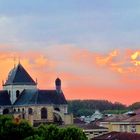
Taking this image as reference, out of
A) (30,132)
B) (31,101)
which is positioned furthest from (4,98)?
(30,132)

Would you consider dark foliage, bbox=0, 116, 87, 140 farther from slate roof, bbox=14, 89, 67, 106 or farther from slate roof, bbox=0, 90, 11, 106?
slate roof, bbox=0, 90, 11, 106

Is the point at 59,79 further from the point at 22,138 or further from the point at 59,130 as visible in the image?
the point at 59,130

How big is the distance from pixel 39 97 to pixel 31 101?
178cm

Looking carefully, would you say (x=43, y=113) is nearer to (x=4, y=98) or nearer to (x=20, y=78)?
(x=4, y=98)

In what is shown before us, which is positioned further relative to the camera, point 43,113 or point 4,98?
point 4,98

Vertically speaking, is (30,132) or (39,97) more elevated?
(39,97)

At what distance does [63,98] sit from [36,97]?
17.7ft

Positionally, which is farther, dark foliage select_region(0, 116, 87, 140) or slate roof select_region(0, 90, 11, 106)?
slate roof select_region(0, 90, 11, 106)

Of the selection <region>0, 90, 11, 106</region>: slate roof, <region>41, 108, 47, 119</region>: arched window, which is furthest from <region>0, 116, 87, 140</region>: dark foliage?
<region>0, 90, 11, 106</region>: slate roof

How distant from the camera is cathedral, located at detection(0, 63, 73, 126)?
4350 inches

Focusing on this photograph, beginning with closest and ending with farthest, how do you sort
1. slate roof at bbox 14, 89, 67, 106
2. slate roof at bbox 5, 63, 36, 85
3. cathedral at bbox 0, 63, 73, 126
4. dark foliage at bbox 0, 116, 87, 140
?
1. dark foliage at bbox 0, 116, 87, 140
2. cathedral at bbox 0, 63, 73, 126
3. slate roof at bbox 14, 89, 67, 106
4. slate roof at bbox 5, 63, 36, 85

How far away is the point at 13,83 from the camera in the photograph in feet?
391

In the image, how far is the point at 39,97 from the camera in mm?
111188

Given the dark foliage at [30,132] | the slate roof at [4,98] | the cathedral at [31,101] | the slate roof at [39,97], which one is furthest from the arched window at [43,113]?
the dark foliage at [30,132]
